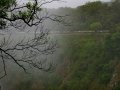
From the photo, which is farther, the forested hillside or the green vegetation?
the forested hillside

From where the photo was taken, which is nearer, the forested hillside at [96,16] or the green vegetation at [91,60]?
the green vegetation at [91,60]

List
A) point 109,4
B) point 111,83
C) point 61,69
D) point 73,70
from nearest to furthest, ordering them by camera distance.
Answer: point 111,83 < point 73,70 < point 61,69 < point 109,4

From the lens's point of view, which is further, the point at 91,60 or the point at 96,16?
the point at 96,16

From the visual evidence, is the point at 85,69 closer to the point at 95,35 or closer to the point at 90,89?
the point at 90,89

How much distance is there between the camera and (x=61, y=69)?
118 feet

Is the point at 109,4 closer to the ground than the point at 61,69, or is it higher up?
higher up

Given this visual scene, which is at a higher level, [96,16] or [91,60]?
[96,16]

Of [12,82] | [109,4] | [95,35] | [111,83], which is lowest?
[12,82]

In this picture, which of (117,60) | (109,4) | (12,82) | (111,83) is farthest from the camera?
(109,4)

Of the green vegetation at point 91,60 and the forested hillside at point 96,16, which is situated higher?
the forested hillside at point 96,16

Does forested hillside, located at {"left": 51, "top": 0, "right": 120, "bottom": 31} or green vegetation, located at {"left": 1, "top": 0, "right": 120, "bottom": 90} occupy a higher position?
forested hillside, located at {"left": 51, "top": 0, "right": 120, "bottom": 31}

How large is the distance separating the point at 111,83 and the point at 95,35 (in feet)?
34.0

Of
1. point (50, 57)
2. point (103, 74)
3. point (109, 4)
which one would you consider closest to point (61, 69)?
point (50, 57)

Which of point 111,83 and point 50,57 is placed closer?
point 111,83
